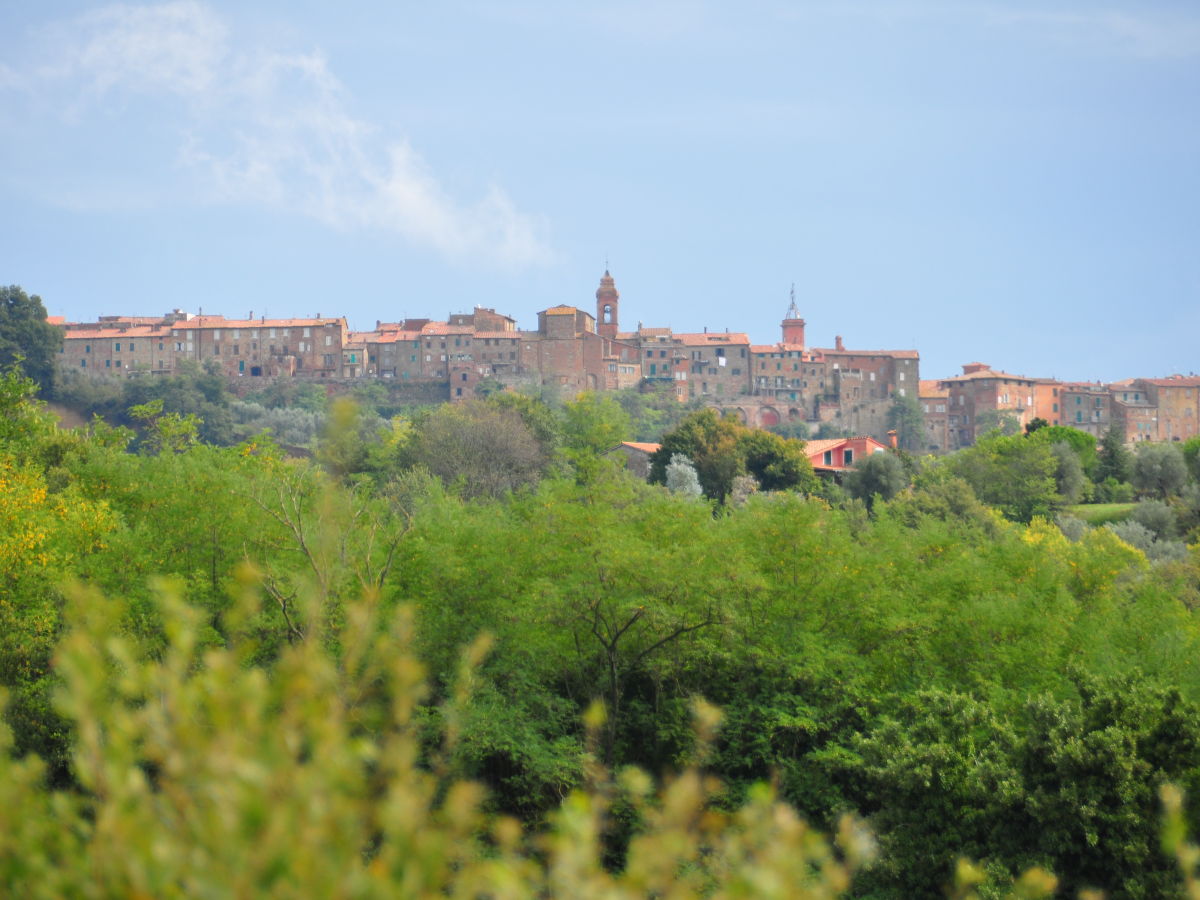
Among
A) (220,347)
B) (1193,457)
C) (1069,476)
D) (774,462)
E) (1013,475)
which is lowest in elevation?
(1069,476)

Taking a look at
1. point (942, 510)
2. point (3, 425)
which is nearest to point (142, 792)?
point (3, 425)

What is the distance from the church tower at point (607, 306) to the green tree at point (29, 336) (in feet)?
Result: 155

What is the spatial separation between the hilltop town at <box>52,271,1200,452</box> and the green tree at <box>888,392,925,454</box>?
0.50 metres

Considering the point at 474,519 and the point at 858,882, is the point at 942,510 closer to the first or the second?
the point at 474,519

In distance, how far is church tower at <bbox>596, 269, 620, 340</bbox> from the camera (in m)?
109

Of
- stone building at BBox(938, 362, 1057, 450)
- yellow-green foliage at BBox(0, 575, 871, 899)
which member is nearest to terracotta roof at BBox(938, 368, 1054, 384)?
stone building at BBox(938, 362, 1057, 450)

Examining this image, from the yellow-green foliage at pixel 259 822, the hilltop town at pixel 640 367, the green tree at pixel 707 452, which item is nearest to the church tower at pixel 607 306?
the hilltop town at pixel 640 367

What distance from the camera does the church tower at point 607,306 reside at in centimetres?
10906

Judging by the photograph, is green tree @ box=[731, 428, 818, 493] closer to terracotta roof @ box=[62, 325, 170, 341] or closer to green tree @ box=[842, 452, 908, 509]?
green tree @ box=[842, 452, 908, 509]

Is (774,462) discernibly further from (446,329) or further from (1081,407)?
(1081,407)

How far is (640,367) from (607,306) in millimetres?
8270

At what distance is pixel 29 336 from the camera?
7900 centimetres

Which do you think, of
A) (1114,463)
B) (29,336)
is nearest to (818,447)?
(1114,463)

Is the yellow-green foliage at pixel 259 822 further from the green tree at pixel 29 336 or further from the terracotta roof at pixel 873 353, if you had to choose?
the terracotta roof at pixel 873 353
